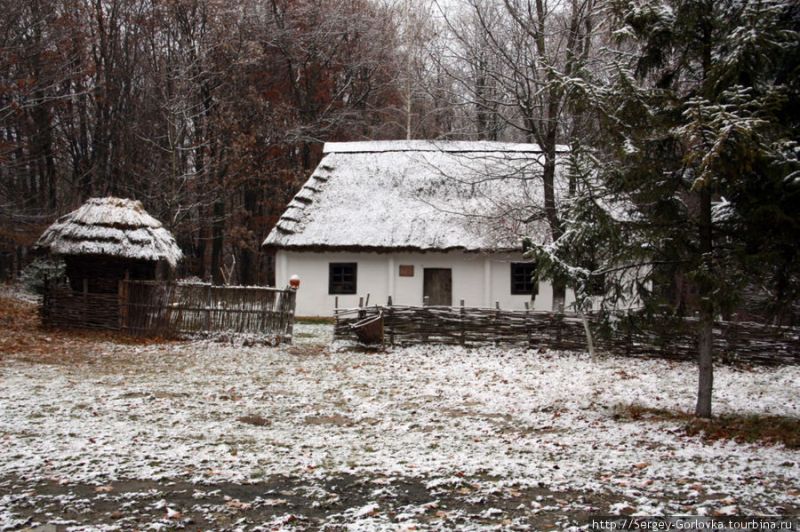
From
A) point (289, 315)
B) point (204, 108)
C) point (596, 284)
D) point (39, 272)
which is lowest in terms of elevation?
point (289, 315)

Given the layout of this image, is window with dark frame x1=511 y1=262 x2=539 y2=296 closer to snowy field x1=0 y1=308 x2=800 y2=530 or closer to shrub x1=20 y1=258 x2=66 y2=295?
snowy field x1=0 y1=308 x2=800 y2=530

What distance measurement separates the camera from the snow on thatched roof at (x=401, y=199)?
21.4 metres

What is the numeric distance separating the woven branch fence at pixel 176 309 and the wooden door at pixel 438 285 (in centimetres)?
716

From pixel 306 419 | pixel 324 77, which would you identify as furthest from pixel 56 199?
pixel 306 419

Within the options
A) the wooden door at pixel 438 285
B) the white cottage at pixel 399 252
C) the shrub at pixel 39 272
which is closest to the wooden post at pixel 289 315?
the white cottage at pixel 399 252

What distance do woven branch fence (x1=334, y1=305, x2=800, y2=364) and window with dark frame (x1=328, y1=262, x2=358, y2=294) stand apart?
19.2 ft

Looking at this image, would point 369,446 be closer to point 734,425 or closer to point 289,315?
point 734,425

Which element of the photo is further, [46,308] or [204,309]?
[46,308]

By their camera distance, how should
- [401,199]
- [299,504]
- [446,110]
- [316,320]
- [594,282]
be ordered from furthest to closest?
1. [401,199]
2. [446,110]
3. [316,320]
4. [594,282]
5. [299,504]

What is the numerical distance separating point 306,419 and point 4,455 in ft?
11.9

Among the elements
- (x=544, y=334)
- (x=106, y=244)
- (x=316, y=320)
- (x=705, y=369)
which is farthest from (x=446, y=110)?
(x=705, y=369)

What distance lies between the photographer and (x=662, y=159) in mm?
8797

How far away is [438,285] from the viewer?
22.6m

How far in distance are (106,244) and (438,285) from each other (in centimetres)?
1075
